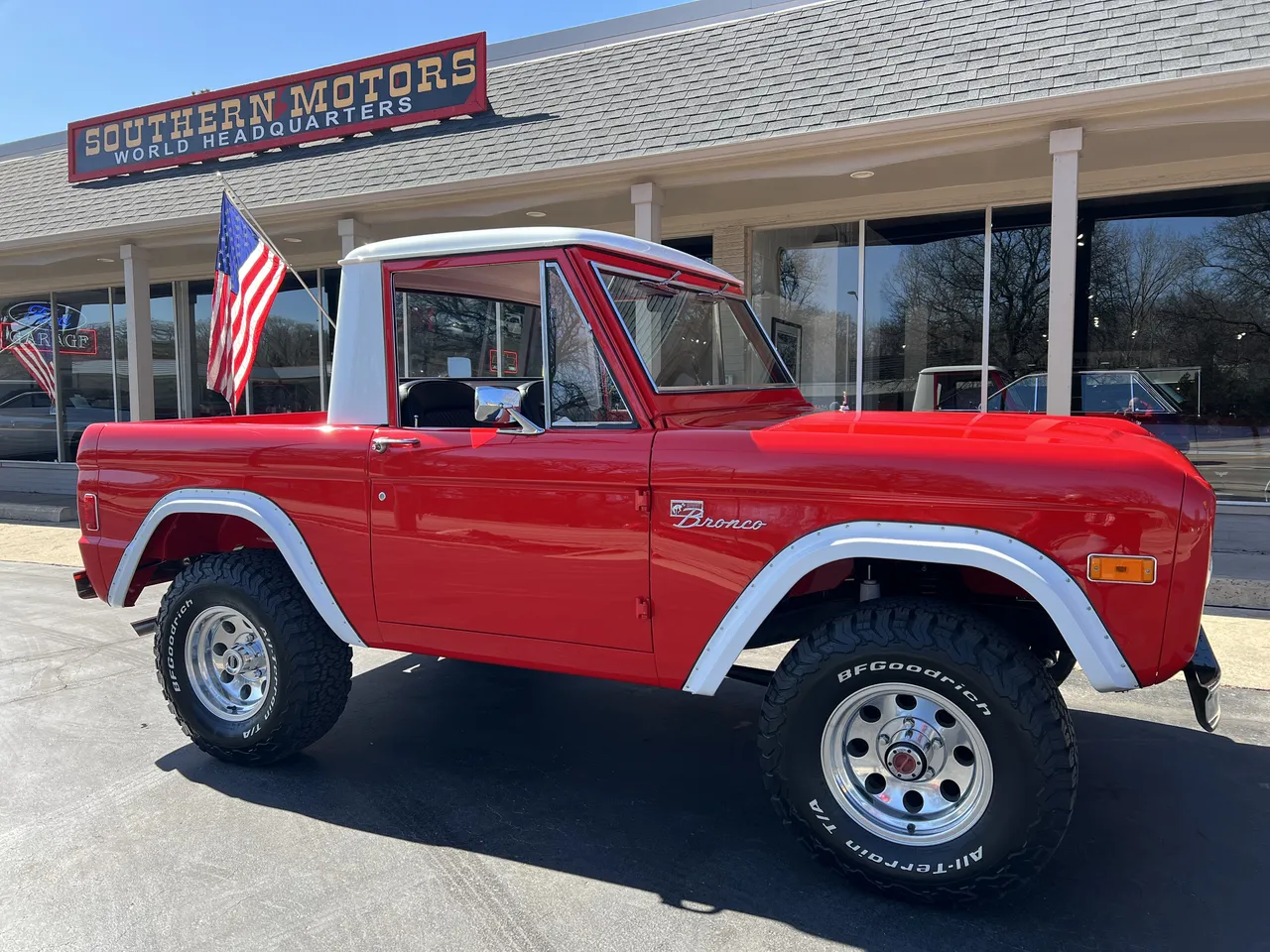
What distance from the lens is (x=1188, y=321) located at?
862cm

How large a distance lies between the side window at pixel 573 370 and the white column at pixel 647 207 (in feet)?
17.4

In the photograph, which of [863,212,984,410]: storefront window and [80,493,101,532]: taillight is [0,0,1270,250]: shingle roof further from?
[80,493,101,532]: taillight

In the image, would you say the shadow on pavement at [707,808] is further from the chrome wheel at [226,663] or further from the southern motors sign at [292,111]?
the southern motors sign at [292,111]

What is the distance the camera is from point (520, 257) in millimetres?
3168

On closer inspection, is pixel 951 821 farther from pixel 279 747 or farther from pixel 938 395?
pixel 938 395

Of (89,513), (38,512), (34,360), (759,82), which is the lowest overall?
(38,512)

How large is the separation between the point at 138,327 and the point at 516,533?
1079 cm

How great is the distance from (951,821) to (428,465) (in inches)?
84.5

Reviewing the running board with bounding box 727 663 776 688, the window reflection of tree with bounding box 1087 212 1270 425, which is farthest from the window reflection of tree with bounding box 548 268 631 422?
the window reflection of tree with bounding box 1087 212 1270 425

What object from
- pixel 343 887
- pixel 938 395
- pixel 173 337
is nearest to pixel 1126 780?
pixel 343 887

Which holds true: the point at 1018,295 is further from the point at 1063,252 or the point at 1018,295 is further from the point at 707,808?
the point at 707,808

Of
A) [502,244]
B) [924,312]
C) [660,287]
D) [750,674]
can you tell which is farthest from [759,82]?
[750,674]

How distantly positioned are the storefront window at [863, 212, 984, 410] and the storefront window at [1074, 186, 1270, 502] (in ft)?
3.43

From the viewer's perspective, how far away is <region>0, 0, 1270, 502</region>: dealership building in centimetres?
681
